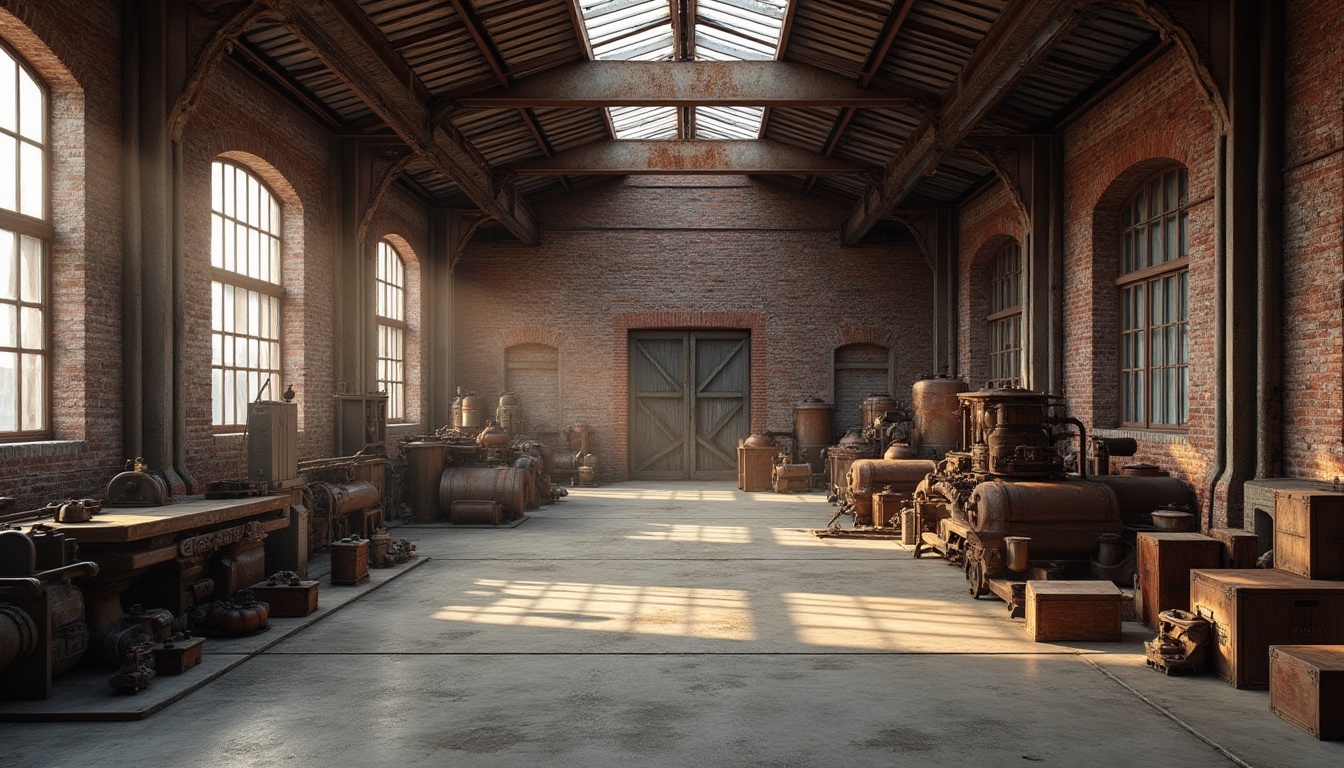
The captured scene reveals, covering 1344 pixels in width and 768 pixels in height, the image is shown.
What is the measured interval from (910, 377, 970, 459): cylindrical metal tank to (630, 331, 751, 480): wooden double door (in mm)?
5854

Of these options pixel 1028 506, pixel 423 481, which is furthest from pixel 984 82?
pixel 423 481

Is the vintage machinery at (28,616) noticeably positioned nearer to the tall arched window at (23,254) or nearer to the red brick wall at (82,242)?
the red brick wall at (82,242)

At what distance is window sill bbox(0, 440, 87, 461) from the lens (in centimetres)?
677

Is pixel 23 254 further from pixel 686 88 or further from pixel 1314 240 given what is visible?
pixel 1314 240

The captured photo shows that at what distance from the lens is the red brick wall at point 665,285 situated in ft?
61.8

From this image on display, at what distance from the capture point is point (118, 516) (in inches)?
240

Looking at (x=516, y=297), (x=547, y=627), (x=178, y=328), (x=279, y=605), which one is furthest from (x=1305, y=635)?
(x=516, y=297)

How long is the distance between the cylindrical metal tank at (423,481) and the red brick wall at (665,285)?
624 centimetres

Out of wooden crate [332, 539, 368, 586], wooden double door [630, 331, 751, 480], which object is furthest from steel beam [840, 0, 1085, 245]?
wooden crate [332, 539, 368, 586]

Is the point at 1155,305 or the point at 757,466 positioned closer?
the point at 1155,305

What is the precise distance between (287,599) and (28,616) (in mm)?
2200

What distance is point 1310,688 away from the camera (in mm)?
4457

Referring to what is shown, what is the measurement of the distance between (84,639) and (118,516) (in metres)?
0.92

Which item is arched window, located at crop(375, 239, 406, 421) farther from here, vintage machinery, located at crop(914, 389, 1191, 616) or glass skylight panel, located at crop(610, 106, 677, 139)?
vintage machinery, located at crop(914, 389, 1191, 616)
